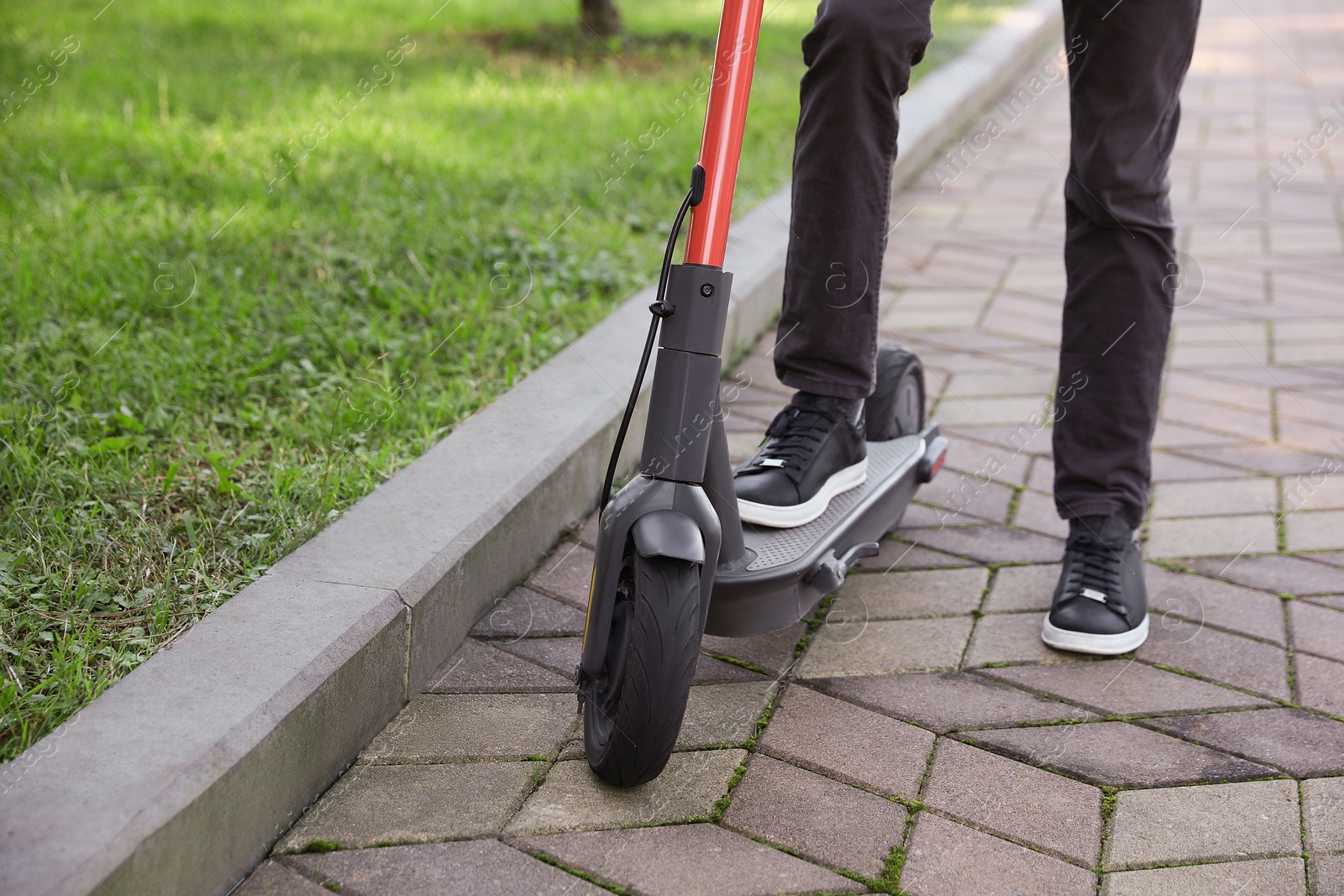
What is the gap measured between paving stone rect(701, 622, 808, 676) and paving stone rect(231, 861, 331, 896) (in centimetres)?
67

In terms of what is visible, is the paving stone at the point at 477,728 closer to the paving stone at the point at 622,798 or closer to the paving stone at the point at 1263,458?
the paving stone at the point at 622,798

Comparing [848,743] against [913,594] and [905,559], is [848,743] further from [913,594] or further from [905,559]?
[905,559]

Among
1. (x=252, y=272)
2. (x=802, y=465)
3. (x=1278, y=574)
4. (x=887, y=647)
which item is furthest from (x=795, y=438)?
(x=252, y=272)

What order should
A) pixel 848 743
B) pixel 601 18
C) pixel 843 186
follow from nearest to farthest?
pixel 848 743 → pixel 843 186 → pixel 601 18

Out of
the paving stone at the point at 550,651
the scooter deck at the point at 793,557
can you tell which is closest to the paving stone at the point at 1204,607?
the scooter deck at the point at 793,557

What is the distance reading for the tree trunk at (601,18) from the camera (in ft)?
18.4

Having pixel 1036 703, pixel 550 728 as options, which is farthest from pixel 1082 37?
pixel 550 728

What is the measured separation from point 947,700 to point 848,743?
0.19 m

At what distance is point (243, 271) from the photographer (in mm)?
2697

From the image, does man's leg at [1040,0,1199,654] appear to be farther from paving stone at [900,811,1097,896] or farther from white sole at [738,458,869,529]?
paving stone at [900,811,1097,896]

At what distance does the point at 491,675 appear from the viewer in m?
1.71

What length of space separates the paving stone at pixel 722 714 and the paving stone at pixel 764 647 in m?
0.06

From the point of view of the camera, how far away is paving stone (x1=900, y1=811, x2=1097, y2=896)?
1.35 meters

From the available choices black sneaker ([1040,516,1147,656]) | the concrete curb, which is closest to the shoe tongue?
black sneaker ([1040,516,1147,656])
